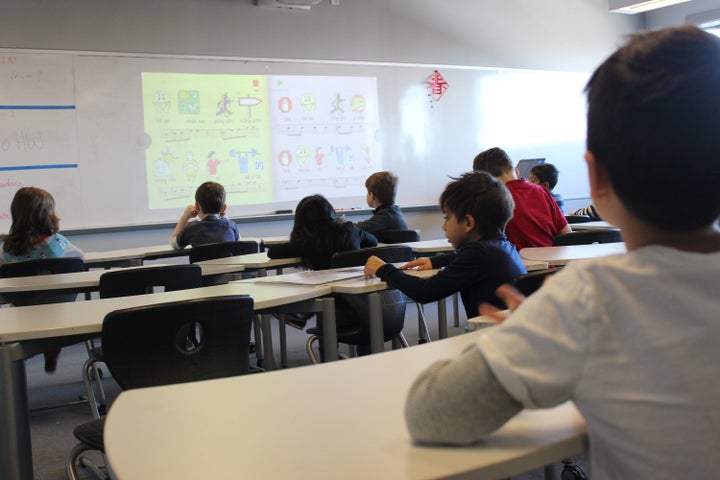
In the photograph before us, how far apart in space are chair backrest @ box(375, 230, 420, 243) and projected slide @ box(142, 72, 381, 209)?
6.76ft

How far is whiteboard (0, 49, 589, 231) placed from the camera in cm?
552

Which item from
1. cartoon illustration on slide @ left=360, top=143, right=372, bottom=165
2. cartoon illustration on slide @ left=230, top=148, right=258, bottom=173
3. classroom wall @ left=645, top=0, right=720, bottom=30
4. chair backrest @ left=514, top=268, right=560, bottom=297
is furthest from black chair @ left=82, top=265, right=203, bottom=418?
classroom wall @ left=645, top=0, right=720, bottom=30

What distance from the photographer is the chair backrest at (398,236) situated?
4.72 meters

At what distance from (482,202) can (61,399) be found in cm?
289

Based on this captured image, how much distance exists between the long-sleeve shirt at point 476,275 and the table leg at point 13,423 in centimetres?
115

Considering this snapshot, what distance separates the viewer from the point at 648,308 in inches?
28.2

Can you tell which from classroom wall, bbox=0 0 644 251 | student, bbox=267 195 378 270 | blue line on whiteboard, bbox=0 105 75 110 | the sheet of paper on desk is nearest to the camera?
the sheet of paper on desk

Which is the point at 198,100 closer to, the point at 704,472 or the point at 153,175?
the point at 153,175

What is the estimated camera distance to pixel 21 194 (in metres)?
3.92

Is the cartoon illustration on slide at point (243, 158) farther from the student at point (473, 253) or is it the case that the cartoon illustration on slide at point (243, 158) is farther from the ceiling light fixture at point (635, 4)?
the student at point (473, 253)

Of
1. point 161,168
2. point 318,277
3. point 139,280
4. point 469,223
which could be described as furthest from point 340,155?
point 469,223

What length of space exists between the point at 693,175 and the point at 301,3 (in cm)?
Answer: 623

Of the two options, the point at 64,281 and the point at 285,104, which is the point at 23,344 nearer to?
the point at 64,281

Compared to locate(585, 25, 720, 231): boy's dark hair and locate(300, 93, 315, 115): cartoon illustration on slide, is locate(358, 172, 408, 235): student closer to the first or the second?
locate(300, 93, 315, 115): cartoon illustration on slide
